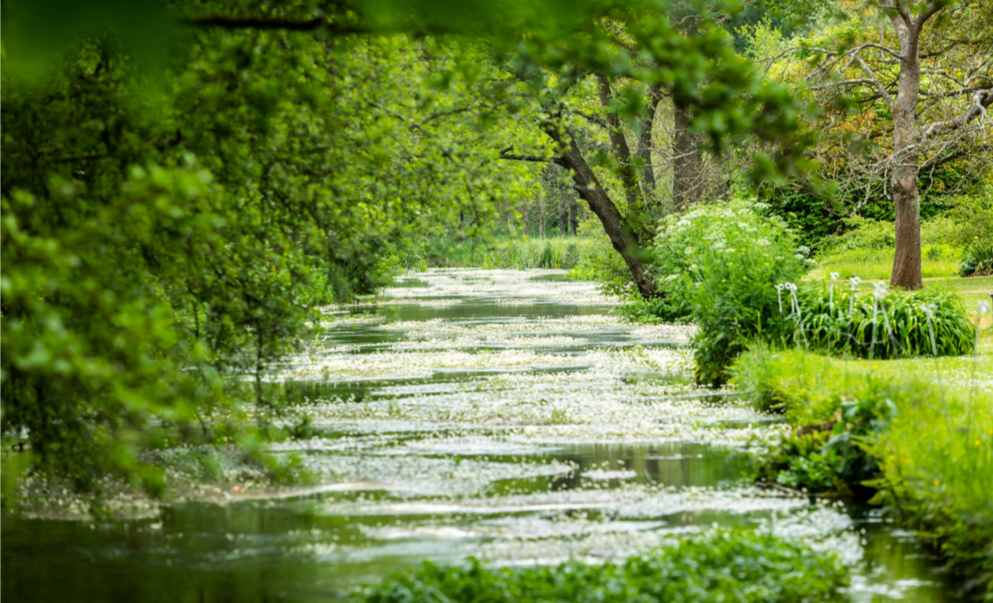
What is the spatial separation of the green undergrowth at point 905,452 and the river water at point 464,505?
217 mm

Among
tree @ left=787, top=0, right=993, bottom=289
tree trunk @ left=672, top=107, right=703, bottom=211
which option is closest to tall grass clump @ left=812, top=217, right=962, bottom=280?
tree trunk @ left=672, top=107, right=703, bottom=211

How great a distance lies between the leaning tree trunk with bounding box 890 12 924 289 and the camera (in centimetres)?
2378

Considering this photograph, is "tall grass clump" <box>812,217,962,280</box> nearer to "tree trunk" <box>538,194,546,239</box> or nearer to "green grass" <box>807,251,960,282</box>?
"green grass" <box>807,251,960,282</box>

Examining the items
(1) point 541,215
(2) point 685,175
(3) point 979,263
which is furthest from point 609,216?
(1) point 541,215

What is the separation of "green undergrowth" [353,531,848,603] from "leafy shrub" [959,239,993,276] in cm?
2504

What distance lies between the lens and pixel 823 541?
7035mm

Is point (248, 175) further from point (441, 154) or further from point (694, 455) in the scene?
point (694, 455)

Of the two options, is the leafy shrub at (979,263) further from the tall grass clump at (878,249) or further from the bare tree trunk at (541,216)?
the bare tree trunk at (541,216)

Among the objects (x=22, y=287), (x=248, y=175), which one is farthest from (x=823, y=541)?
(x=22, y=287)

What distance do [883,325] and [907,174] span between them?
9.74 meters

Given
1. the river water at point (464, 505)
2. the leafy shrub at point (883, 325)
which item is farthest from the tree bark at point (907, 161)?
the river water at point (464, 505)

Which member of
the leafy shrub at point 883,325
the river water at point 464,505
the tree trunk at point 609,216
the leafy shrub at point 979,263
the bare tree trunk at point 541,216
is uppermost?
the bare tree trunk at point 541,216

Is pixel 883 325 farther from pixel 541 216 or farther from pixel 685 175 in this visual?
pixel 541 216

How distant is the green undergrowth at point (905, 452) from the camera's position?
6.36 m
